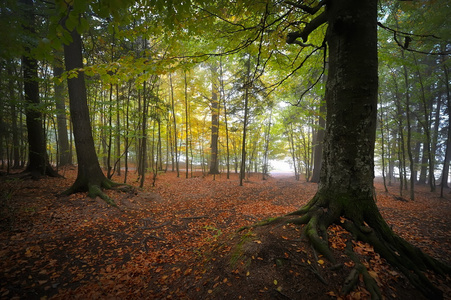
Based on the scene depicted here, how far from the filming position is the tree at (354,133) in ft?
9.09

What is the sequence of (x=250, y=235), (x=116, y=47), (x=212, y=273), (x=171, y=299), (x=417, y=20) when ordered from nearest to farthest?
(x=171, y=299) → (x=212, y=273) → (x=250, y=235) → (x=417, y=20) → (x=116, y=47)

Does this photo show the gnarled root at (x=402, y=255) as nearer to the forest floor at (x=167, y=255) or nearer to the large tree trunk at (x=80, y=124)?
the forest floor at (x=167, y=255)

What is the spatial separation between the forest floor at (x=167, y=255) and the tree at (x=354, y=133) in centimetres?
26

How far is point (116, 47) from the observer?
873 centimetres

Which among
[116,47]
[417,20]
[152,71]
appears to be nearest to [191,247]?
[152,71]

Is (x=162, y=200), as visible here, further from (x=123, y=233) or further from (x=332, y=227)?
(x=332, y=227)

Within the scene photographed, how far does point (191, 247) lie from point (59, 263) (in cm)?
266

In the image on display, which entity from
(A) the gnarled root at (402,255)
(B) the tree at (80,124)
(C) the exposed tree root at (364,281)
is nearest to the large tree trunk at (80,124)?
(B) the tree at (80,124)

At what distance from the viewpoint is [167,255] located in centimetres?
391

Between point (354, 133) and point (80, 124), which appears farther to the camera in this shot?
point (80, 124)

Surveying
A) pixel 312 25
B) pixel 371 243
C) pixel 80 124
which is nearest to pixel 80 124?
pixel 80 124

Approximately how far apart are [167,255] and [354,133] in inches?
186

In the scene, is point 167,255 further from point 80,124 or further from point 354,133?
point 80,124

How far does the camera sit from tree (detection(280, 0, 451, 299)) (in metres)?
2.77
